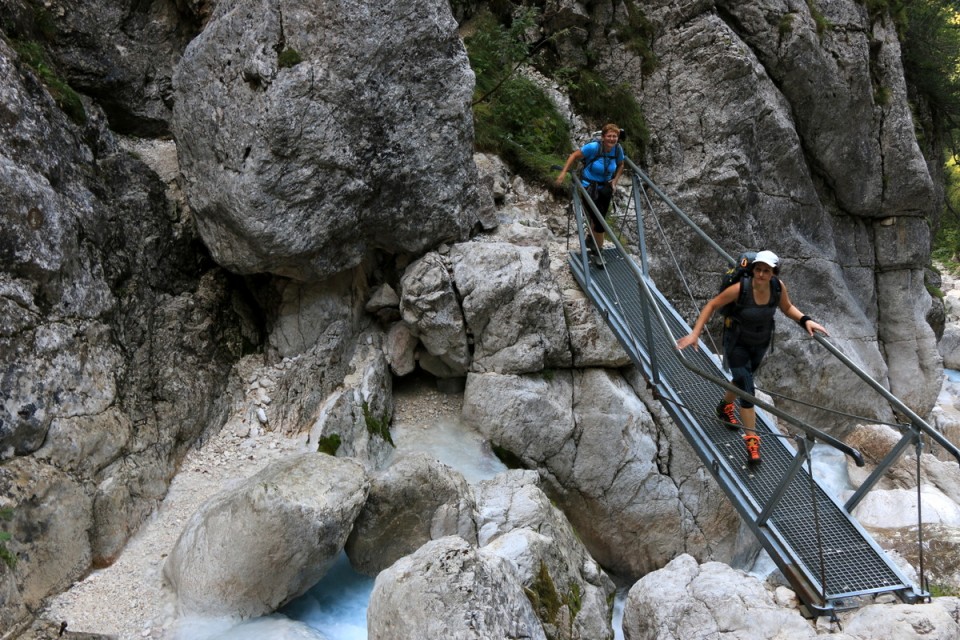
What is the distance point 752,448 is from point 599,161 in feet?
14.5

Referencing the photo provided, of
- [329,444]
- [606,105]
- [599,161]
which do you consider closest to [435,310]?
[329,444]

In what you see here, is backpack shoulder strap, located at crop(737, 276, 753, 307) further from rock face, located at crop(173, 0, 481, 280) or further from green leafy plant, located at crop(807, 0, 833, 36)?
green leafy plant, located at crop(807, 0, 833, 36)

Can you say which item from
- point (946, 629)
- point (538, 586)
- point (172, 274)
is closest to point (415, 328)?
point (172, 274)

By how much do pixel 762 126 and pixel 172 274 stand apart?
37.2 feet

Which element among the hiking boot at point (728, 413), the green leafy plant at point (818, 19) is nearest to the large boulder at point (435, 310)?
the hiking boot at point (728, 413)

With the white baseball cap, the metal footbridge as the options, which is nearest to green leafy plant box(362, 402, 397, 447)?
the metal footbridge

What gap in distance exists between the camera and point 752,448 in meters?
6.64

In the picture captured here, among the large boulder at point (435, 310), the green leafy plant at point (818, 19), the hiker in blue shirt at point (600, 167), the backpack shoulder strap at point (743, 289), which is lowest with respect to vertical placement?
the large boulder at point (435, 310)

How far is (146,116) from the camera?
9.62m

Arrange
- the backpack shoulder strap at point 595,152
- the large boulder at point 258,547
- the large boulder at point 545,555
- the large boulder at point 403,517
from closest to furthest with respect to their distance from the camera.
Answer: the large boulder at point 258,547
the large boulder at point 545,555
the large boulder at point 403,517
the backpack shoulder strap at point 595,152

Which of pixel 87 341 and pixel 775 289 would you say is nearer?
pixel 775 289

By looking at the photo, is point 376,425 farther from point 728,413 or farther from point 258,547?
point 728,413

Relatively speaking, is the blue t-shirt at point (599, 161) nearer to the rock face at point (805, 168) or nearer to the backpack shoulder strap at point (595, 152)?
the backpack shoulder strap at point (595, 152)

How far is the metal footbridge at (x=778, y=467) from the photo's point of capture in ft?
17.7
